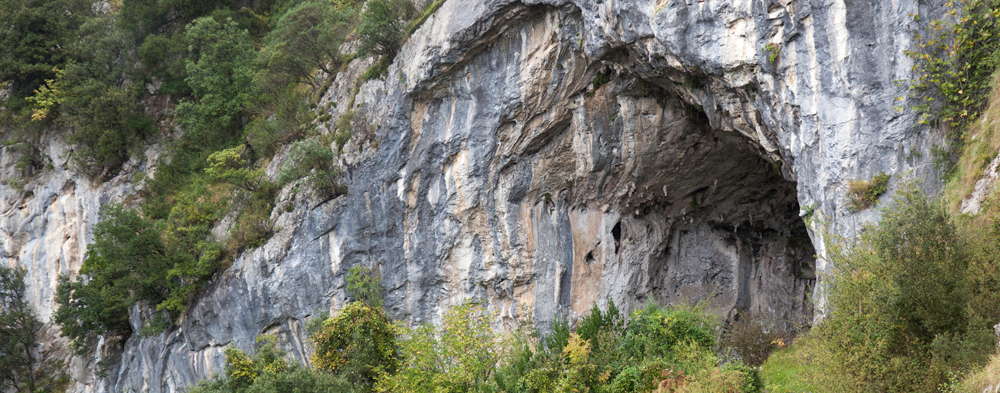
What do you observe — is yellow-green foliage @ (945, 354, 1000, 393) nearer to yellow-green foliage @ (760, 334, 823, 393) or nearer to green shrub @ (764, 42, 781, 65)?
yellow-green foliage @ (760, 334, 823, 393)

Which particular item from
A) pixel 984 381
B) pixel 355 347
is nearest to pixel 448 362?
pixel 355 347

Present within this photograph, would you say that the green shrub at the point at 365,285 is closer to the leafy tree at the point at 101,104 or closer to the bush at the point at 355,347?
the bush at the point at 355,347

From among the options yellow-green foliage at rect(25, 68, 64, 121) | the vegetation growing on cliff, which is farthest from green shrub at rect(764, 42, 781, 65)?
yellow-green foliage at rect(25, 68, 64, 121)

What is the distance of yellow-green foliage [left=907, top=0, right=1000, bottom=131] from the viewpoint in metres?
11.9

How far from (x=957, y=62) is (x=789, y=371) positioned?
5845 mm

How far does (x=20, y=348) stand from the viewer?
3120 centimetres

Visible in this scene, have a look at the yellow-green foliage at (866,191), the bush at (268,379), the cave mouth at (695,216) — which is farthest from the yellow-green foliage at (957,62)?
the bush at (268,379)

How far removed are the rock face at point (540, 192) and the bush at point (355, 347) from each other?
2.93m

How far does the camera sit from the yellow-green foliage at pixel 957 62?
39.0 feet

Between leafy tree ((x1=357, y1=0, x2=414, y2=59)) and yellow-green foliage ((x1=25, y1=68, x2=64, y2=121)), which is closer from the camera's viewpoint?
leafy tree ((x1=357, y1=0, x2=414, y2=59))

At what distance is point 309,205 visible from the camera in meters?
22.0

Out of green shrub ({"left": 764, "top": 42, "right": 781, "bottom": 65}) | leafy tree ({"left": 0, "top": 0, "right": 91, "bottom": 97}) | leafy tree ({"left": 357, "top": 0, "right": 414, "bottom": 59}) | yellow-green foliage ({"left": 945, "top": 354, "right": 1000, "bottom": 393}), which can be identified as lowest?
yellow-green foliage ({"left": 945, "top": 354, "right": 1000, "bottom": 393})

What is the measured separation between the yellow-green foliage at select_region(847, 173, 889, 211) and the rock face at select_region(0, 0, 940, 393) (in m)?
2.12

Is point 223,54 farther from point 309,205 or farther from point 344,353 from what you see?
point 344,353
